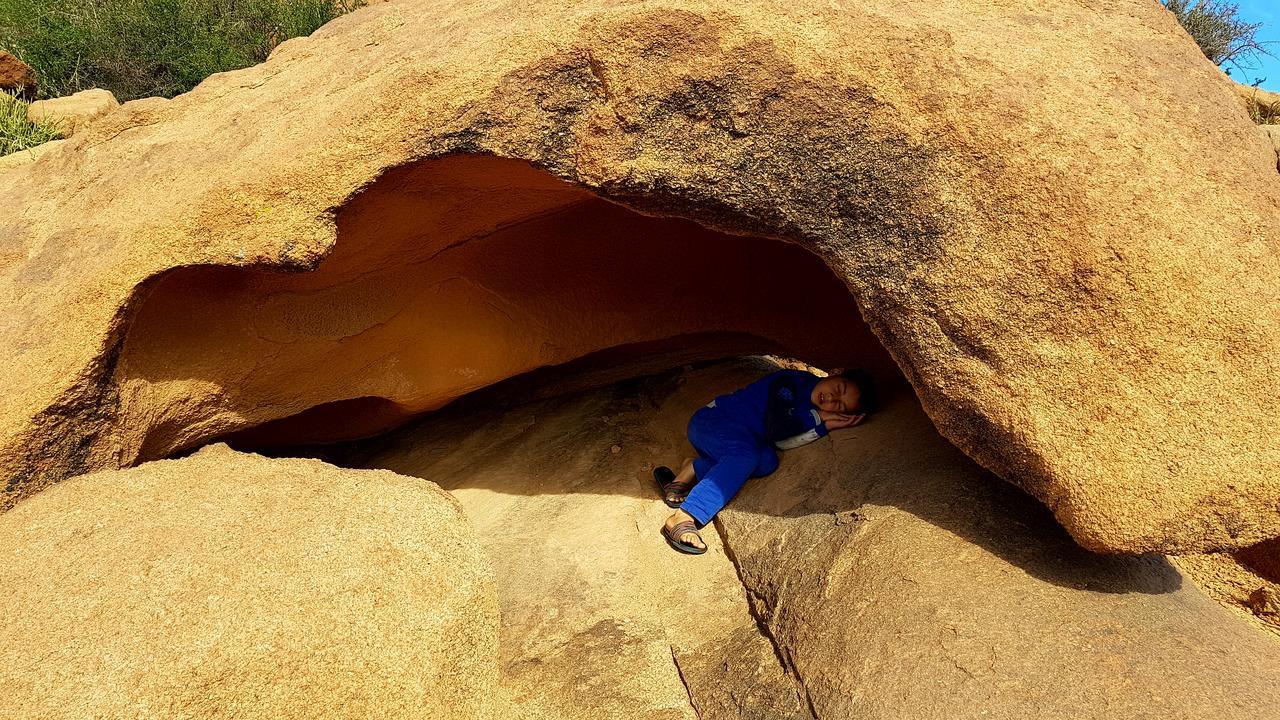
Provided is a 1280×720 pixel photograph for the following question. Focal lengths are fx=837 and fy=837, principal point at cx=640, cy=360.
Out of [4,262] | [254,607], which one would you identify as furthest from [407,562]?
[4,262]

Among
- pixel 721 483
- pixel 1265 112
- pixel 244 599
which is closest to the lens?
pixel 244 599

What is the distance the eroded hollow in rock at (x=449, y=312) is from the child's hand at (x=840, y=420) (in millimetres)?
391

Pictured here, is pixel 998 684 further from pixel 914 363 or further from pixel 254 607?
pixel 254 607

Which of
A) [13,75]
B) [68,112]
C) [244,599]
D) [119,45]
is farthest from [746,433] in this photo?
[119,45]

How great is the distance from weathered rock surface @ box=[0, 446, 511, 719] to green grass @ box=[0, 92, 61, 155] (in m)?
4.71

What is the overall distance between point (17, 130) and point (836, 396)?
5.79 metres

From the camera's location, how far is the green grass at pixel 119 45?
8.36 m

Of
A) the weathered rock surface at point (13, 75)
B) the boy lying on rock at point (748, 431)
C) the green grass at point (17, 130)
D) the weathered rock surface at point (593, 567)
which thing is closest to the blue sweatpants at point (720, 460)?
the boy lying on rock at point (748, 431)

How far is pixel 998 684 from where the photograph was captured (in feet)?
5.37

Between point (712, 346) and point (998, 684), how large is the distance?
2.12 meters

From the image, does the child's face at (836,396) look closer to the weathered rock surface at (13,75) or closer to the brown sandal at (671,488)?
the brown sandal at (671,488)

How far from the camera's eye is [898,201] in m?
1.83

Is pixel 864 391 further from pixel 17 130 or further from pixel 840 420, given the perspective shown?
pixel 17 130

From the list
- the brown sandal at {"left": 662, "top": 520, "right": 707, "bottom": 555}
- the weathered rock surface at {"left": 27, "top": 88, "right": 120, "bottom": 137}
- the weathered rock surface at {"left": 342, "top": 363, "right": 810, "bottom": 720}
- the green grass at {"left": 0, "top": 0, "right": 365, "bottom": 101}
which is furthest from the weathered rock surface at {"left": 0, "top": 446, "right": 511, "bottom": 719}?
the green grass at {"left": 0, "top": 0, "right": 365, "bottom": 101}
